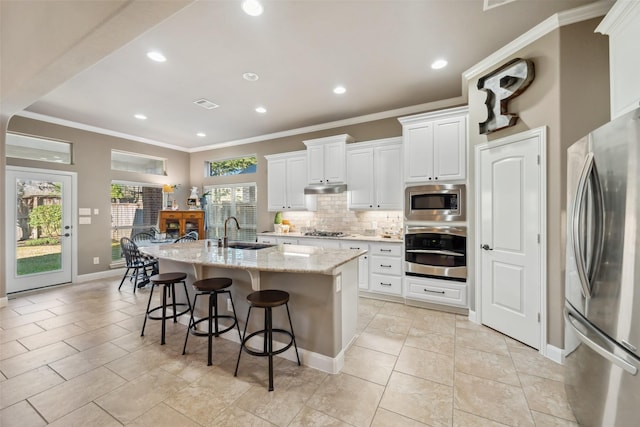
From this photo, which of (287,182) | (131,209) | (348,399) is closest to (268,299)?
(348,399)

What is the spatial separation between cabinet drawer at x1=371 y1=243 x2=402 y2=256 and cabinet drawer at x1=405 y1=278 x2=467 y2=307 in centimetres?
42

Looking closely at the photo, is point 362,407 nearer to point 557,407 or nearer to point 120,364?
point 557,407

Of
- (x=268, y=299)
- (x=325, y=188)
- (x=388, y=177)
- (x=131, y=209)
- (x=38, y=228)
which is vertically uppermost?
(x=388, y=177)

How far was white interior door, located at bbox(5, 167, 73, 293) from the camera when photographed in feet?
14.3

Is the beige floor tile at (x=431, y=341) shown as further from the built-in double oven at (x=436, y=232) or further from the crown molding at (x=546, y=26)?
the crown molding at (x=546, y=26)

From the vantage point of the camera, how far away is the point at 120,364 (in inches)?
92.6

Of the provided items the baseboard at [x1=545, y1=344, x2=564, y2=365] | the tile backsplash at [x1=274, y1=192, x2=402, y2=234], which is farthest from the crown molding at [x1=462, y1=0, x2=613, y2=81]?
the baseboard at [x1=545, y1=344, x2=564, y2=365]

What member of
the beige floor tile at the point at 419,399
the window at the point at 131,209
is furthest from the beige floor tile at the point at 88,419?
the window at the point at 131,209

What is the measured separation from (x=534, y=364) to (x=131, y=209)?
729cm

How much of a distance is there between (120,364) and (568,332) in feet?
11.6

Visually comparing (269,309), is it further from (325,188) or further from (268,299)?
(325,188)

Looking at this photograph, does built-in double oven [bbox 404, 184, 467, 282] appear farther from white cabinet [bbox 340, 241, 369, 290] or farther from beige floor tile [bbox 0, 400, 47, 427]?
beige floor tile [bbox 0, 400, 47, 427]

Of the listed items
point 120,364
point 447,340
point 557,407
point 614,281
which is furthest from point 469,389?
point 120,364

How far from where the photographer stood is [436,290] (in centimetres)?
357
